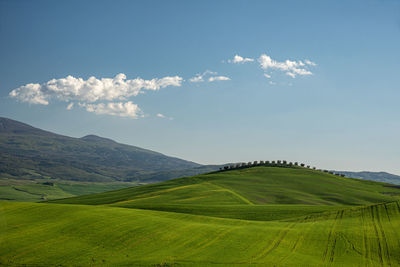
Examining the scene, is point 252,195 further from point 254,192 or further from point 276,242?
point 276,242

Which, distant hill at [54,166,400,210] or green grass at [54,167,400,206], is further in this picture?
green grass at [54,167,400,206]

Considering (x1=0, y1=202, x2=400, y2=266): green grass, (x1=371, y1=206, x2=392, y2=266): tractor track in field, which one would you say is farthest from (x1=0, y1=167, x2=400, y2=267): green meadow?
(x1=0, y1=202, x2=400, y2=266): green grass

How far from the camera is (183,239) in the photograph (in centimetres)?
4388

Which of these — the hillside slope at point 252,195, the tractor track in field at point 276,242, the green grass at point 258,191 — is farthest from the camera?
the green grass at point 258,191

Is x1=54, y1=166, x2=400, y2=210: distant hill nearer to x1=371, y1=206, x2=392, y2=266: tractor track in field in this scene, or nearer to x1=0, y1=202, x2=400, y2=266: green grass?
x1=0, y1=202, x2=400, y2=266: green grass

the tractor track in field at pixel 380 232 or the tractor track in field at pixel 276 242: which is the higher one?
the tractor track in field at pixel 380 232

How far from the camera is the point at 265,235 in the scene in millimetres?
46219

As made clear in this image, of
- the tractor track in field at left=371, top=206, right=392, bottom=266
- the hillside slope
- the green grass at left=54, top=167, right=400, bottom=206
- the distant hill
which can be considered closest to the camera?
the tractor track in field at left=371, top=206, right=392, bottom=266

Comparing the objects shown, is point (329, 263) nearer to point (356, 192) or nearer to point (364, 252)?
point (364, 252)

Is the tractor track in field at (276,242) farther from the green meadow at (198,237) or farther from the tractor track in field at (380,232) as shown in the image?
the tractor track in field at (380,232)

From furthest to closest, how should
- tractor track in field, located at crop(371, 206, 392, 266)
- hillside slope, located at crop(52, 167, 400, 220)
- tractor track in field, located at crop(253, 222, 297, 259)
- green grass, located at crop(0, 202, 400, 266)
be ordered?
hillside slope, located at crop(52, 167, 400, 220) < tractor track in field, located at crop(371, 206, 392, 266) < tractor track in field, located at crop(253, 222, 297, 259) < green grass, located at crop(0, 202, 400, 266)

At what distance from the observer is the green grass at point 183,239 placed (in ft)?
119

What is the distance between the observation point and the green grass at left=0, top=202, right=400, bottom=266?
36.4 m

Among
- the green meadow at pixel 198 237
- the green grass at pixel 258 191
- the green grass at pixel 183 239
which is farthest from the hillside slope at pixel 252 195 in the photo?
the green grass at pixel 183 239
